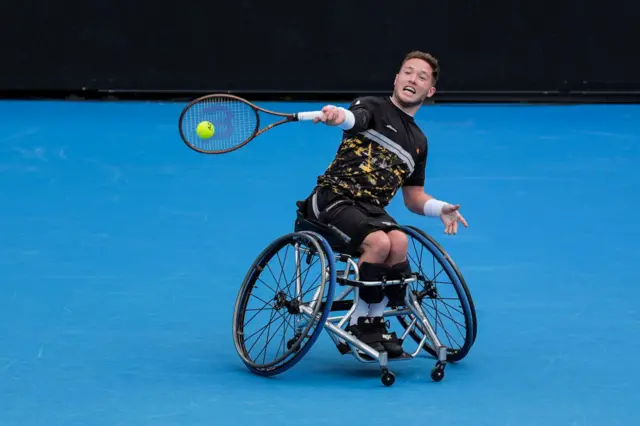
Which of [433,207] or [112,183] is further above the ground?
[433,207]

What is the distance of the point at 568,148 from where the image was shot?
11289 mm

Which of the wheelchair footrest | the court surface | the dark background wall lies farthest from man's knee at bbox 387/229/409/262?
the dark background wall

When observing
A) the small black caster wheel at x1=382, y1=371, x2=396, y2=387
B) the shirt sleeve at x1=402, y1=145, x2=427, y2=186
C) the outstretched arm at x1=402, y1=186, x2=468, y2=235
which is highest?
the shirt sleeve at x1=402, y1=145, x2=427, y2=186

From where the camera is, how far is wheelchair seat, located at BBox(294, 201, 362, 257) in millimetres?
5906

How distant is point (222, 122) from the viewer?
5.89m

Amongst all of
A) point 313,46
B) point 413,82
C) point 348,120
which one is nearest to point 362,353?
point 348,120

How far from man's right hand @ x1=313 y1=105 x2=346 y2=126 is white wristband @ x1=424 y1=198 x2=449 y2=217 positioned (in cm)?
69

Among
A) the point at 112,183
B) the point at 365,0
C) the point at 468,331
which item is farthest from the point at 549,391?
the point at 365,0

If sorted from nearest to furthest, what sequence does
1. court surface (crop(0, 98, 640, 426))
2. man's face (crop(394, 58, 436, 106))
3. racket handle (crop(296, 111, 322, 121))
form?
racket handle (crop(296, 111, 322, 121)) → court surface (crop(0, 98, 640, 426)) → man's face (crop(394, 58, 436, 106))

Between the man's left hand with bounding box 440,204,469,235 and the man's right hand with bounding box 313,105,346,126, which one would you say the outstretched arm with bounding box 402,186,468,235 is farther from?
the man's right hand with bounding box 313,105,346,126

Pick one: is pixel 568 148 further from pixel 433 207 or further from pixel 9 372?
pixel 9 372

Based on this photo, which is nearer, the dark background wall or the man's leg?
the man's leg

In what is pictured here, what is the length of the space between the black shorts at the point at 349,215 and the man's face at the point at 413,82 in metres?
0.51

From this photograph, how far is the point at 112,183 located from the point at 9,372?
417cm
